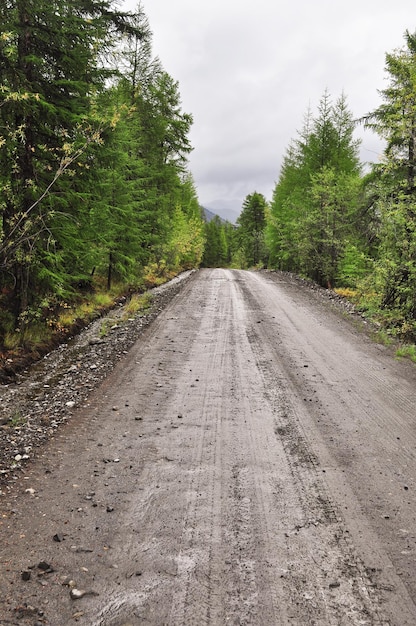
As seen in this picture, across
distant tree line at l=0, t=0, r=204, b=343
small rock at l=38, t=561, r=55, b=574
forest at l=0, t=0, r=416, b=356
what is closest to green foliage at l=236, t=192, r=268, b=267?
forest at l=0, t=0, r=416, b=356

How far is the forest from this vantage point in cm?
842

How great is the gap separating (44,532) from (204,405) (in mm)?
3132

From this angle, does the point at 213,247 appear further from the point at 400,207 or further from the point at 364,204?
the point at 400,207

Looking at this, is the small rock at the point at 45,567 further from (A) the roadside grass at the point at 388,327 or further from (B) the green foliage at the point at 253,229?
(B) the green foliage at the point at 253,229

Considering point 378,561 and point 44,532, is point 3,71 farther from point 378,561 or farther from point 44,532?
point 378,561

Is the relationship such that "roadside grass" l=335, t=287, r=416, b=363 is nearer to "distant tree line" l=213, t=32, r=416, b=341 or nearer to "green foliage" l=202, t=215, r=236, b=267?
"distant tree line" l=213, t=32, r=416, b=341

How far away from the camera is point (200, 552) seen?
3.33 m

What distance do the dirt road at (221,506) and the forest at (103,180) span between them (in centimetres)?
318

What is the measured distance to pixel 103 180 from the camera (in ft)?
39.1

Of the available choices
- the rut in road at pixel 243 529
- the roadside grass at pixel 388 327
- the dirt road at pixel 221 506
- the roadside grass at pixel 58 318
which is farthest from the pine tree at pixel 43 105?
the roadside grass at pixel 388 327

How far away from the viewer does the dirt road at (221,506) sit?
288cm

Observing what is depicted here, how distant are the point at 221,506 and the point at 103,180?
10.6 m

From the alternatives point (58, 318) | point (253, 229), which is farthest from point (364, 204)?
point (253, 229)

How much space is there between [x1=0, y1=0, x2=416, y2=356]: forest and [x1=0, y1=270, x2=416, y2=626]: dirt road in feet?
10.4
